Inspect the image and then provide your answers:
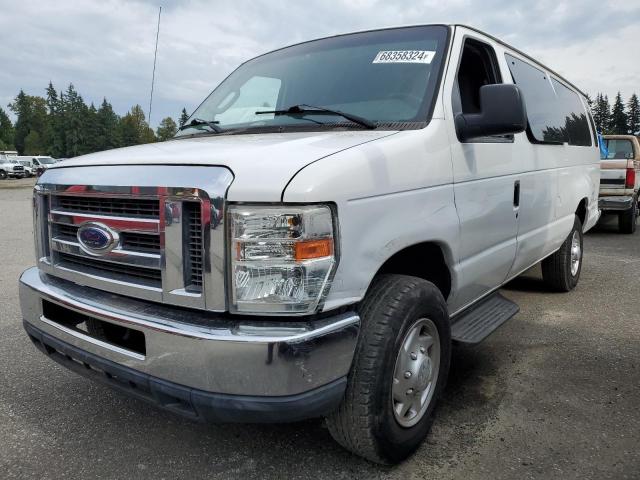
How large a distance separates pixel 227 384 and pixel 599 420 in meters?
2.06

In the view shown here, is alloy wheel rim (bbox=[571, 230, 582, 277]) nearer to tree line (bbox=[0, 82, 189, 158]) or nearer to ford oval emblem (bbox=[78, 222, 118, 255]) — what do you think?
ford oval emblem (bbox=[78, 222, 118, 255])

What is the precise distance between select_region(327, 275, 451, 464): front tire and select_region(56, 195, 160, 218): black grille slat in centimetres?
93

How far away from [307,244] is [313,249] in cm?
3

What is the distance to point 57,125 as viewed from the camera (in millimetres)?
95812

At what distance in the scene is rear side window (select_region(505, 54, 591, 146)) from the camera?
12.4 ft

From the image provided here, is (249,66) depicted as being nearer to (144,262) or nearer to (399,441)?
(144,262)

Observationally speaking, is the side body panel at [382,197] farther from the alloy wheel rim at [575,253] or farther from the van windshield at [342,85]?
the alloy wheel rim at [575,253]

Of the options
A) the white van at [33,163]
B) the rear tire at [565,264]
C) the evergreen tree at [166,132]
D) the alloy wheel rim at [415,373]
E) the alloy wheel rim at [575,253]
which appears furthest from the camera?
the white van at [33,163]

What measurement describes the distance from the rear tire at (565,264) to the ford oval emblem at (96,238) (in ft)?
14.1

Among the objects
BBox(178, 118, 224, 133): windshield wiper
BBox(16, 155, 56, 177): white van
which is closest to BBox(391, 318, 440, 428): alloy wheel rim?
BBox(178, 118, 224, 133): windshield wiper

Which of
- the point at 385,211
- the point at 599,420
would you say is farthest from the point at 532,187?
the point at 385,211

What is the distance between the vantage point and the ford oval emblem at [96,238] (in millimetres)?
2166

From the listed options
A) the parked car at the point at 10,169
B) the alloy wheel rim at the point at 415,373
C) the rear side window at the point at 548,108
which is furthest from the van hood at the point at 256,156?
the parked car at the point at 10,169

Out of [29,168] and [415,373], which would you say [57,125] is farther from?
[415,373]
